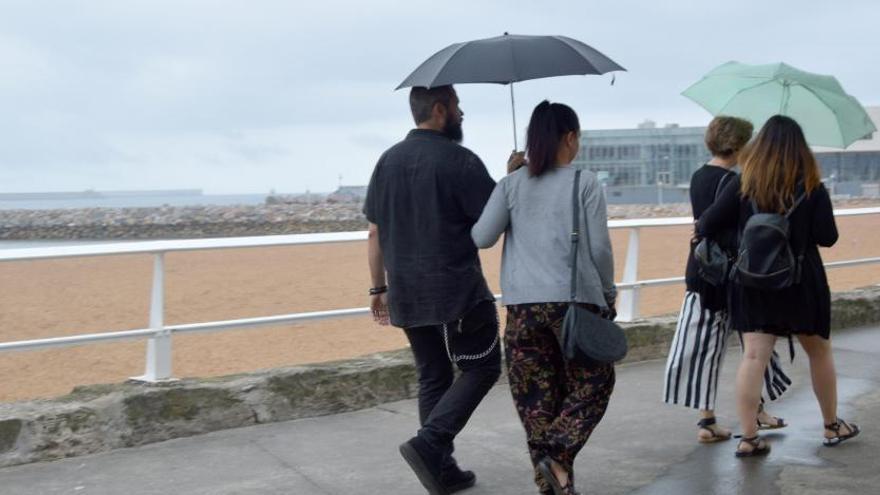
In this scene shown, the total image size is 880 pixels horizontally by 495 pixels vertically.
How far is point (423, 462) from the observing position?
4.90 meters

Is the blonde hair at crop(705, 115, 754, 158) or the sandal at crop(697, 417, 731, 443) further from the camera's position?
the sandal at crop(697, 417, 731, 443)

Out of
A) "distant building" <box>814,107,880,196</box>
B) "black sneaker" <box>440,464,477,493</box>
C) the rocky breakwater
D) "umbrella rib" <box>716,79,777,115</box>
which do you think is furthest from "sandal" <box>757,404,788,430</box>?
"distant building" <box>814,107,880,196</box>

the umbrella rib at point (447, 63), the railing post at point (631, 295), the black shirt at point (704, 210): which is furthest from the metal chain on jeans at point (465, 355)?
the railing post at point (631, 295)

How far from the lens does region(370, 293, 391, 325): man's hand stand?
210 inches

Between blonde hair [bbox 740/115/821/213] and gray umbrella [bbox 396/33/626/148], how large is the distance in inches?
34.0

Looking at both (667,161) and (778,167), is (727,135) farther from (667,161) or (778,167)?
(667,161)

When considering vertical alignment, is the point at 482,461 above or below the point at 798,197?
below

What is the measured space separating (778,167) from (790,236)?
1.07 ft

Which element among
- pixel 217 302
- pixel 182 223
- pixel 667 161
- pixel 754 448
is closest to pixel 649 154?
pixel 667 161

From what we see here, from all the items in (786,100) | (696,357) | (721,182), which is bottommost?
(696,357)

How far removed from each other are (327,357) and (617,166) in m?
63.9

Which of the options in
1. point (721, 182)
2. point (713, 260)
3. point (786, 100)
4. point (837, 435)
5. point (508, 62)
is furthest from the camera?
point (786, 100)

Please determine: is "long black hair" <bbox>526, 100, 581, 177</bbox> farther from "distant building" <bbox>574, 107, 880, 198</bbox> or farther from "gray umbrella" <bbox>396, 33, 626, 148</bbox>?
"distant building" <bbox>574, 107, 880, 198</bbox>

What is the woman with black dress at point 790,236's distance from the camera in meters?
5.40
